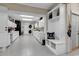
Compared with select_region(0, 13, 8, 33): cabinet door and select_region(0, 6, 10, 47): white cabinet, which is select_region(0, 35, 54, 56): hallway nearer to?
select_region(0, 6, 10, 47): white cabinet

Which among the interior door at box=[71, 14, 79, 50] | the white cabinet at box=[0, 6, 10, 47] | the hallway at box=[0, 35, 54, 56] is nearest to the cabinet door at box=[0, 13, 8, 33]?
the white cabinet at box=[0, 6, 10, 47]

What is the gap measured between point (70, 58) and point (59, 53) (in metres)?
2.29

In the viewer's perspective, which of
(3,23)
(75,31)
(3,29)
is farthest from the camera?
(75,31)

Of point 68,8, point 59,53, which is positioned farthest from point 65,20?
point 59,53

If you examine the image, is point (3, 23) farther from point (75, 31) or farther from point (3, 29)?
point (75, 31)

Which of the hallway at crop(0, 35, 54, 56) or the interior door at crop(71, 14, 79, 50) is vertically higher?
the interior door at crop(71, 14, 79, 50)

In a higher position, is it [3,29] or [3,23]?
[3,23]

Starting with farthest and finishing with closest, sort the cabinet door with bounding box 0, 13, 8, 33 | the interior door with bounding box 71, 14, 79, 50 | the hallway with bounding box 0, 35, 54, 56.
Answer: the interior door with bounding box 71, 14, 79, 50 → the cabinet door with bounding box 0, 13, 8, 33 → the hallway with bounding box 0, 35, 54, 56

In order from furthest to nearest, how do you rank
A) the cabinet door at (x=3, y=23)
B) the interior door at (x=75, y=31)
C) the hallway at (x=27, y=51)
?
the interior door at (x=75, y=31) < the cabinet door at (x=3, y=23) < the hallway at (x=27, y=51)

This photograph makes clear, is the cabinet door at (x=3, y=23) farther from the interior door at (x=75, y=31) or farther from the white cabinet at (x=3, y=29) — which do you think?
the interior door at (x=75, y=31)

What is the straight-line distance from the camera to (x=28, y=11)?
561 centimetres

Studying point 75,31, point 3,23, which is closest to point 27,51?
point 3,23

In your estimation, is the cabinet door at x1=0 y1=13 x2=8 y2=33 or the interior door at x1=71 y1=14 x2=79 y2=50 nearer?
the cabinet door at x1=0 y1=13 x2=8 y2=33

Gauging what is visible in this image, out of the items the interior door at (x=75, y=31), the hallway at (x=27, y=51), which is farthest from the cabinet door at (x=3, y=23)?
the interior door at (x=75, y=31)
